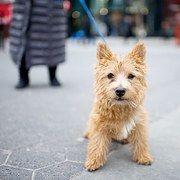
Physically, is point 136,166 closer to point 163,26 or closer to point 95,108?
point 95,108

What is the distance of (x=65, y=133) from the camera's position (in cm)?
516

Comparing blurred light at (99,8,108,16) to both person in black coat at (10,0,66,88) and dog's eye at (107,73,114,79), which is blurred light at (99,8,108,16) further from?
dog's eye at (107,73,114,79)

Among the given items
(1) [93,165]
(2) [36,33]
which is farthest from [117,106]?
(2) [36,33]

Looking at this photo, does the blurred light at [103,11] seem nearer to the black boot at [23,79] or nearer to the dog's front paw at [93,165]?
the black boot at [23,79]

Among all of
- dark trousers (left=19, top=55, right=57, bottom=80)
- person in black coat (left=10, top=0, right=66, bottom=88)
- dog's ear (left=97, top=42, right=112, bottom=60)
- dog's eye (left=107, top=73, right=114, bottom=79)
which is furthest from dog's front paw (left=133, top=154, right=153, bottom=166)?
dark trousers (left=19, top=55, right=57, bottom=80)

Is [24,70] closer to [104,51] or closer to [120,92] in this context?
[104,51]

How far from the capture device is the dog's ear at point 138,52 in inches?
158

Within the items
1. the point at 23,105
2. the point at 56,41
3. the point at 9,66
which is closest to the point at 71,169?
the point at 23,105

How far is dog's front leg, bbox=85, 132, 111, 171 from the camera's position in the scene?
399 cm

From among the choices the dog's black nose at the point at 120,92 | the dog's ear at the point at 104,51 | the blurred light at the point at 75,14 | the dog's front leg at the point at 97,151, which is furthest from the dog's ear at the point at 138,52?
the blurred light at the point at 75,14

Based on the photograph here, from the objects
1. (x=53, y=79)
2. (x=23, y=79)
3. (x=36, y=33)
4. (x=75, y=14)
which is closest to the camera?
(x=36, y=33)

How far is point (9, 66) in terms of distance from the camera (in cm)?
1068

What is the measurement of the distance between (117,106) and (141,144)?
506 mm

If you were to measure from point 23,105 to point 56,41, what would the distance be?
153 centimetres
